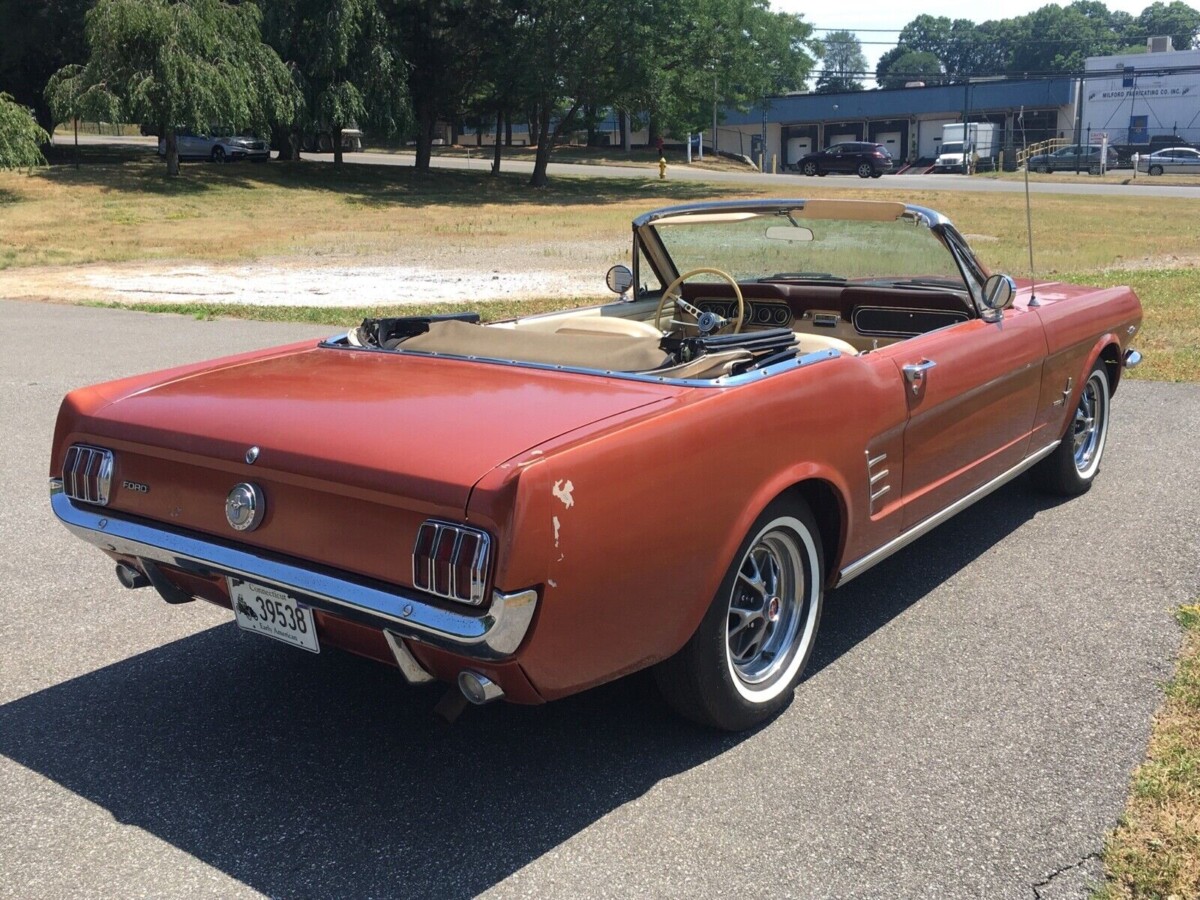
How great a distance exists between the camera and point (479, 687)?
261cm

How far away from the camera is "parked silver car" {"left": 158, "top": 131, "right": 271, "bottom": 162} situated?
43.7 meters

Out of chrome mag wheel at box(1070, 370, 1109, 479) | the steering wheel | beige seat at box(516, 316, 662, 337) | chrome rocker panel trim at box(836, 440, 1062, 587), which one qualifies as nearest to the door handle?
chrome rocker panel trim at box(836, 440, 1062, 587)

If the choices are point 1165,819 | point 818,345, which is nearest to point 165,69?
point 818,345

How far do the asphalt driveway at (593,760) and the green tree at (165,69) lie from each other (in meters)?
27.8

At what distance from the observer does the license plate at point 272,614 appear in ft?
9.42

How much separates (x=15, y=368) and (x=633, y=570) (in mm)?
8265

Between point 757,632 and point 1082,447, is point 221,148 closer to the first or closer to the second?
point 1082,447

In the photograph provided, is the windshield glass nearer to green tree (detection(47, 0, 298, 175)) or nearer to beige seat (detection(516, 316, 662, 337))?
beige seat (detection(516, 316, 662, 337))

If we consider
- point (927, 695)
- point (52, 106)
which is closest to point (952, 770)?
point (927, 695)

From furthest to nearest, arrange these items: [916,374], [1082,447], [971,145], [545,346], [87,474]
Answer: [971,145], [1082,447], [916,374], [545,346], [87,474]

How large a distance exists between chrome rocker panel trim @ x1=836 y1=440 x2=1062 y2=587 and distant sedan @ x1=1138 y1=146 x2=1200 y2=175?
4898cm

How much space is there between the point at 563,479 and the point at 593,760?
1029 mm

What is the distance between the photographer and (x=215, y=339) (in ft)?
35.0

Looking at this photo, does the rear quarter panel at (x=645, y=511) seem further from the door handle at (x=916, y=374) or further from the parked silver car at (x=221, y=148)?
the parked silver car at (x=221, y=148)
